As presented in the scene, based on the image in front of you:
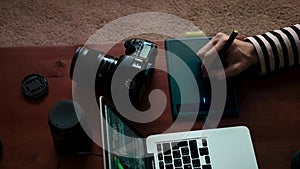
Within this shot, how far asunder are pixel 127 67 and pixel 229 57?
25cm

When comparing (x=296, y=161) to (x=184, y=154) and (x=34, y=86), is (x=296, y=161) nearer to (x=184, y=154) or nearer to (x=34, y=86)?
(x=184, y=154)

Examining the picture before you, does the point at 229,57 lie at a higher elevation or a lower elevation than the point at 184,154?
higher

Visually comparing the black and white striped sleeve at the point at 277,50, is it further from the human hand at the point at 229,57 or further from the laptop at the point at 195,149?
the laptop at the point at 195,149

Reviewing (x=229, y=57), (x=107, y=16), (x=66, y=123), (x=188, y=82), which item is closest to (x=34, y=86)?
(x=66, y=123)

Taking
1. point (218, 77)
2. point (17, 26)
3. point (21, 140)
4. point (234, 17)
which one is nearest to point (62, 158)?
point (21, 140)

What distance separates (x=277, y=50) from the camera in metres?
0.98

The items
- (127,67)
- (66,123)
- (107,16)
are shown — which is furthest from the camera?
(107,16)

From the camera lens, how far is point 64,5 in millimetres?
1613

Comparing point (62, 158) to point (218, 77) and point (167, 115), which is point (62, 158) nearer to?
point (167, 115)

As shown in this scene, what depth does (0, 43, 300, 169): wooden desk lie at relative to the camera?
2.89 ft

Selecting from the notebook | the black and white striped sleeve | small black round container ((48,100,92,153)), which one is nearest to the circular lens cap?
small black round container ((48,100,92,153))

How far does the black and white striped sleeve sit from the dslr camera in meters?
0.24

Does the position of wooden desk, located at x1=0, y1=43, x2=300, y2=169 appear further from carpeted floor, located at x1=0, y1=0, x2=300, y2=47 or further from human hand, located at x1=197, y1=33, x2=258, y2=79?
carpeted floor, located at x1=0, y1=0, x2=300, y2=47

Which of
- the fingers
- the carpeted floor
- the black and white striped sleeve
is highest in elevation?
the black and white striped sleeve
